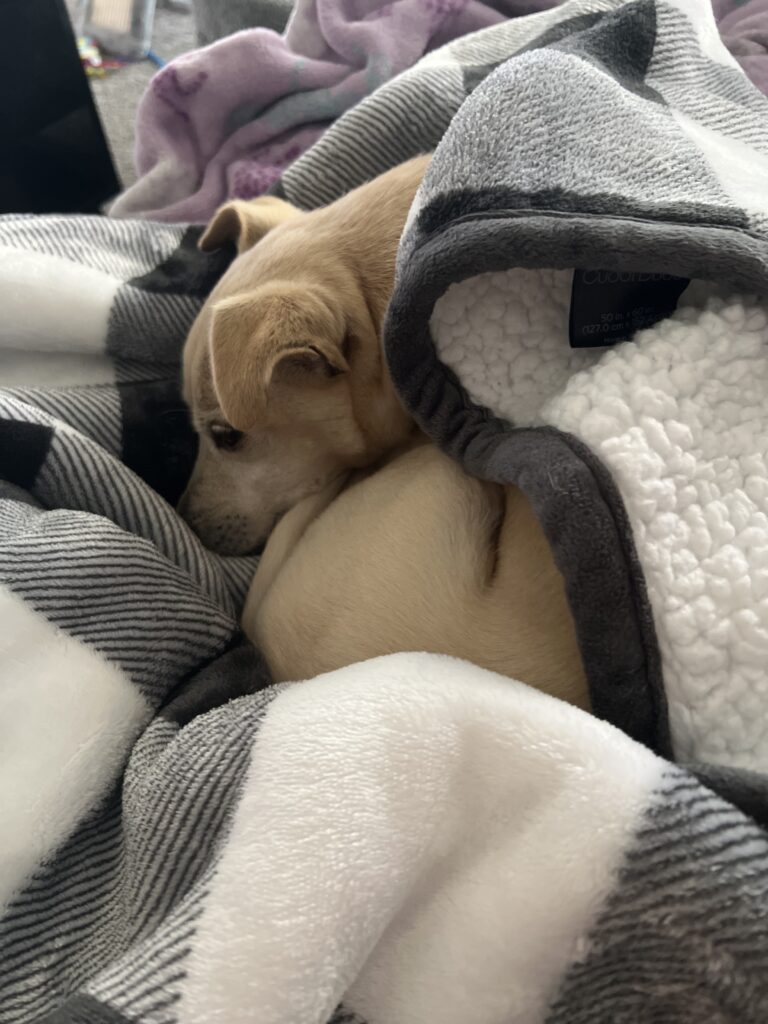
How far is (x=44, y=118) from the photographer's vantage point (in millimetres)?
1579

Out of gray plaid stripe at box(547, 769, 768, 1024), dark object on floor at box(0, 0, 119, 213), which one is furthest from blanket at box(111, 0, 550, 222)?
gray plaid stripe at box(547, 769, 768, 1024)

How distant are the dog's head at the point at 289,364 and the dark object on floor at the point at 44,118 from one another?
64 cm

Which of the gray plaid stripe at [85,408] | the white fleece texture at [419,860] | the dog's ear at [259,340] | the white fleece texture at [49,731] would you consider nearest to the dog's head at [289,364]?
the dog's ear at [259,340]

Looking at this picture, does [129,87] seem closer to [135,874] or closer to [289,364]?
[289,364]

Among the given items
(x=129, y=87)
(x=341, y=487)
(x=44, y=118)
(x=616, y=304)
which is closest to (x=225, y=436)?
(x=341, y=487)

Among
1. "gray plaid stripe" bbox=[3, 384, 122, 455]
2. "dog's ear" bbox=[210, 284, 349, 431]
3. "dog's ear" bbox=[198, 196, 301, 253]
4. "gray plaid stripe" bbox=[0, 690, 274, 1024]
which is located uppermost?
"dog's ear" bbox=[198, 196, 301, 253]

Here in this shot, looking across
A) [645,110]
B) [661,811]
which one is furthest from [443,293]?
[661,811]

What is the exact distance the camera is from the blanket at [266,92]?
1.45 metres

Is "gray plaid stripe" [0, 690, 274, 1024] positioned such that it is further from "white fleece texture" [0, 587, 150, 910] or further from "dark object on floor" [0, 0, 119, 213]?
"dark object on floor" [0, 0, 119, 213]

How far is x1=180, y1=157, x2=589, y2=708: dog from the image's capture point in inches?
27.7

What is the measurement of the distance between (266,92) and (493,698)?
4.21 ft

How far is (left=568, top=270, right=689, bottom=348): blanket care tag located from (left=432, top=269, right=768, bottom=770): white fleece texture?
0.07 feet

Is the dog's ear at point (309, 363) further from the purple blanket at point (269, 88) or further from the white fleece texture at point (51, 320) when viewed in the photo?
the purple blanket at point (269, 88)

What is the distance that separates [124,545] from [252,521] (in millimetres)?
333
